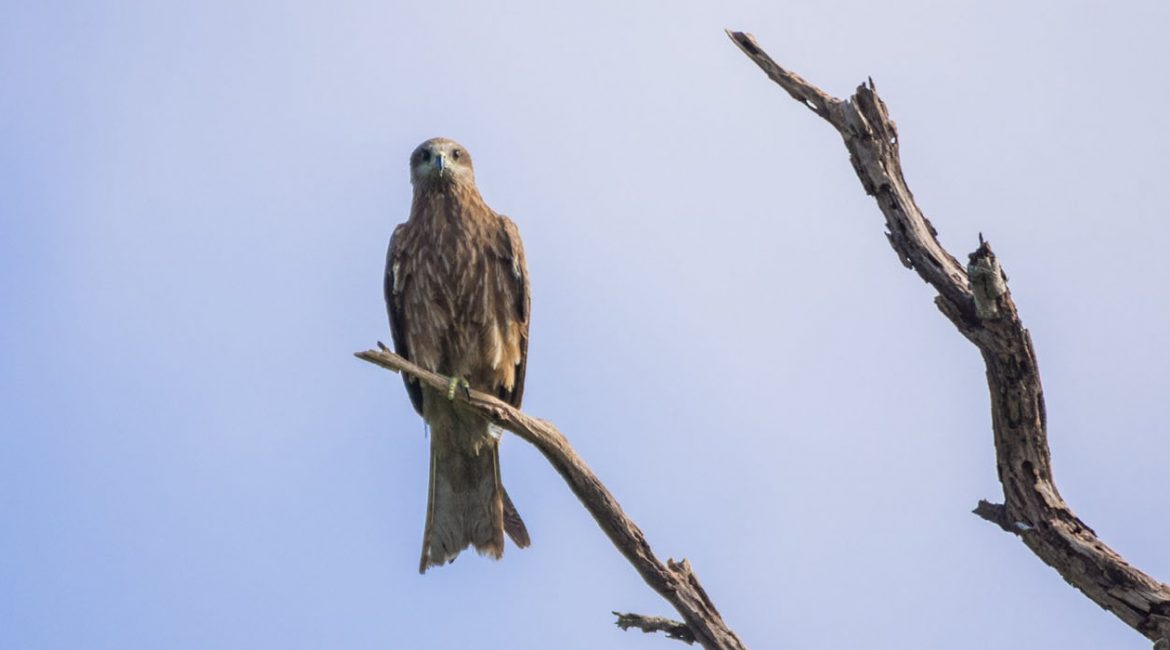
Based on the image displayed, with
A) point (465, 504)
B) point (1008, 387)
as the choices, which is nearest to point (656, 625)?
point (1008, 387)

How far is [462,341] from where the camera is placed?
7422mm

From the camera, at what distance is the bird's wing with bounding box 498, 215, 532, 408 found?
24.8 feet

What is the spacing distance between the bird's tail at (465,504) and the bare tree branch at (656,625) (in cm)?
190

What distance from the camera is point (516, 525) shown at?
7535 mm

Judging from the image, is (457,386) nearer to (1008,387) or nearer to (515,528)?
(515,528)

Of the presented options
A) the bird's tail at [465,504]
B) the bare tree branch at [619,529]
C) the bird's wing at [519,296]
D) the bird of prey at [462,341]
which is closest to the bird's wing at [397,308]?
the bird of prey at [462,341]

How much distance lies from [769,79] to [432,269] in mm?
2554

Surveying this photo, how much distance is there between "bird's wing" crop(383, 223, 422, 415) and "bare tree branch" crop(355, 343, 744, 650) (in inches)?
55.6

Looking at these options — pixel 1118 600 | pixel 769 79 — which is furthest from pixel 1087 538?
pixel 769 79

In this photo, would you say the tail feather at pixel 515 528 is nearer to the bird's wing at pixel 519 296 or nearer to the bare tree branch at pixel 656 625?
the bird's wing at pixel 519 296

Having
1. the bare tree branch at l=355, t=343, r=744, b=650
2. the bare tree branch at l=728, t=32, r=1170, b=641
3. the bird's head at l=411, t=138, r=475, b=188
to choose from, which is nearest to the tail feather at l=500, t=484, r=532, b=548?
the bare tree branch at l=355, t=343, r=744, b=650

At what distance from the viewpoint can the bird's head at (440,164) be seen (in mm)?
7980

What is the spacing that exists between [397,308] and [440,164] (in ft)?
2.91

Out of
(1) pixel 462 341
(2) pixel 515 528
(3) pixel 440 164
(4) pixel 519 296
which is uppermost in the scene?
(3) pixel 440 164
